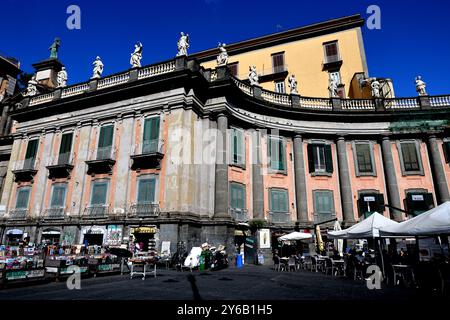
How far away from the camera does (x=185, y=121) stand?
19.4 metres

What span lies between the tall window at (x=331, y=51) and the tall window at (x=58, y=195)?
26.2 metres

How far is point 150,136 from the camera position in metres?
20.0

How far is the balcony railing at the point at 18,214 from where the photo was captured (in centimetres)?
2238

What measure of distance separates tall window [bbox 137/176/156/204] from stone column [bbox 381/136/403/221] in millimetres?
17750

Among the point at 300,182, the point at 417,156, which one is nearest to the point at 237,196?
the point at 300,182

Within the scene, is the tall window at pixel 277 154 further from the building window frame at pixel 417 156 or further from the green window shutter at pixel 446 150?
the green window shutter at pixel 446 150

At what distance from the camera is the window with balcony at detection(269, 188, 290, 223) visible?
22.2 m

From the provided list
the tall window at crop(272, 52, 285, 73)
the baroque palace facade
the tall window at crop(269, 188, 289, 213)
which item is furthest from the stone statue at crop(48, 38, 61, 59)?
the tall window at crop(269, 188, 289, 213)

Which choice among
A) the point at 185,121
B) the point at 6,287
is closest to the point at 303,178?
the point at 185,121

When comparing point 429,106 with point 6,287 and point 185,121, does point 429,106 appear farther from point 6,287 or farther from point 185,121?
point 6,287

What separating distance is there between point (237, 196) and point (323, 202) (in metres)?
7.31

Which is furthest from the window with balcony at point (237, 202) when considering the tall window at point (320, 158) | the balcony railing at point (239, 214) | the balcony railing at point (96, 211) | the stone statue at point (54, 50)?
the stone statue at point (54, 50)

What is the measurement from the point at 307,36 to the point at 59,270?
98.4 feet
